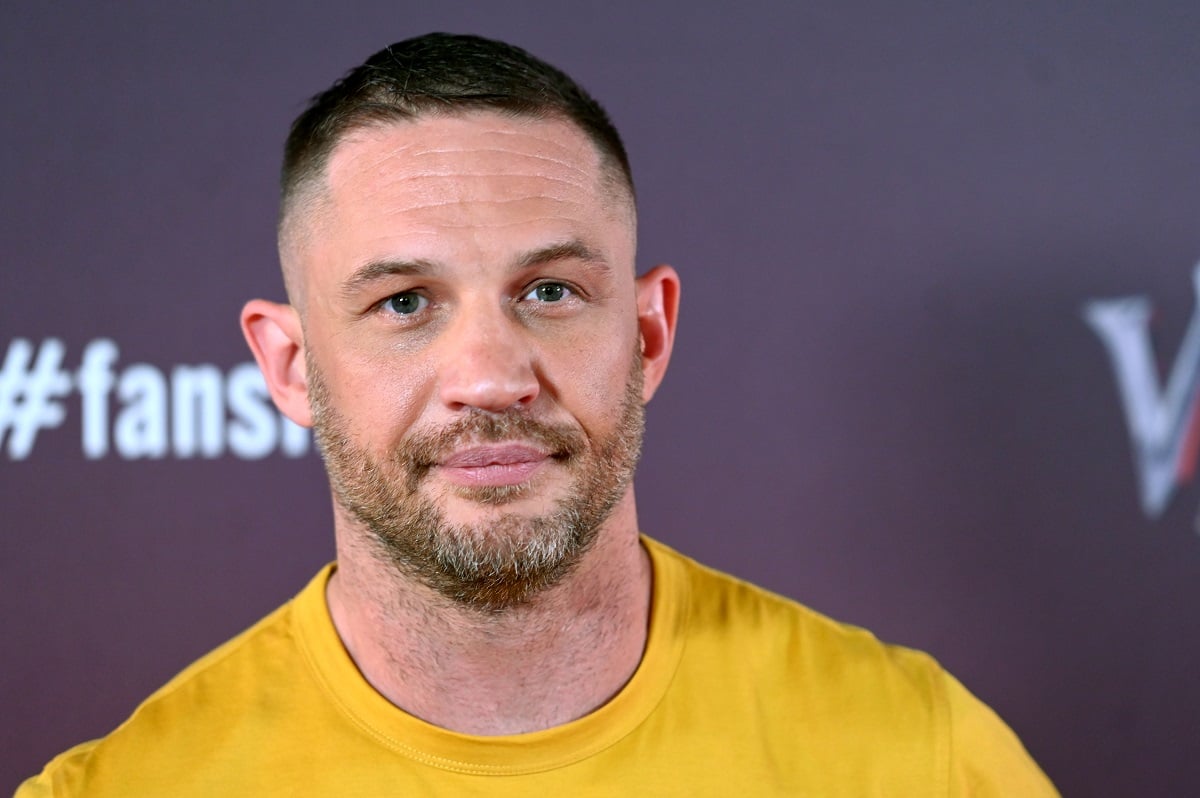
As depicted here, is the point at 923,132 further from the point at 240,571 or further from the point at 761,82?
the point at 240,571

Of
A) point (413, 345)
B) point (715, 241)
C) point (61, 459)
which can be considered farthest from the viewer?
point (715, 241)

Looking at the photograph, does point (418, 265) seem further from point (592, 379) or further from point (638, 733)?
point (638, 733)

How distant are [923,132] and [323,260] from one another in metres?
0.89

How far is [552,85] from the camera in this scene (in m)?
1.12

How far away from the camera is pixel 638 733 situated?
109 centimetres

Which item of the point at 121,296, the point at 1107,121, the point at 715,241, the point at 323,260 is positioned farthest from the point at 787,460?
the point at 121,296

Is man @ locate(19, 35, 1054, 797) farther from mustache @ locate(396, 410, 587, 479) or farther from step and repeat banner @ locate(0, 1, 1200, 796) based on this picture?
step and repeat banner @ locate(0, 1, 1200, 796)

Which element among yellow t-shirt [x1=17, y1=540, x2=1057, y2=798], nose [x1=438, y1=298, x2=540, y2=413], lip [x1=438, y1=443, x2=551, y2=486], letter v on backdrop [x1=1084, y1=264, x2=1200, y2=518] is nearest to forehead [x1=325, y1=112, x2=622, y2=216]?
nose [x1=438, y1=298, x2=540, y2=413]

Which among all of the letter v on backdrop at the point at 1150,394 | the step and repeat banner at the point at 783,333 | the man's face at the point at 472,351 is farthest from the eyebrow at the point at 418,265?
the letter v on backdrop at the point at 1150,394

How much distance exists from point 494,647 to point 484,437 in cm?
20

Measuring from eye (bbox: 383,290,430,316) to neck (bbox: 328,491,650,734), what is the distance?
203 mm

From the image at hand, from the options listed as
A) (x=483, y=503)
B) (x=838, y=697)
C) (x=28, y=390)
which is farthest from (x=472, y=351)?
(x=28, y=390)

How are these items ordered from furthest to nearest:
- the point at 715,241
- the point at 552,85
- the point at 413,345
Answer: the point at 715,241, the point at 552,85, the point at 413,345

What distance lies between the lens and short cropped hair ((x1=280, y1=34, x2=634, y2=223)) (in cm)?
108
